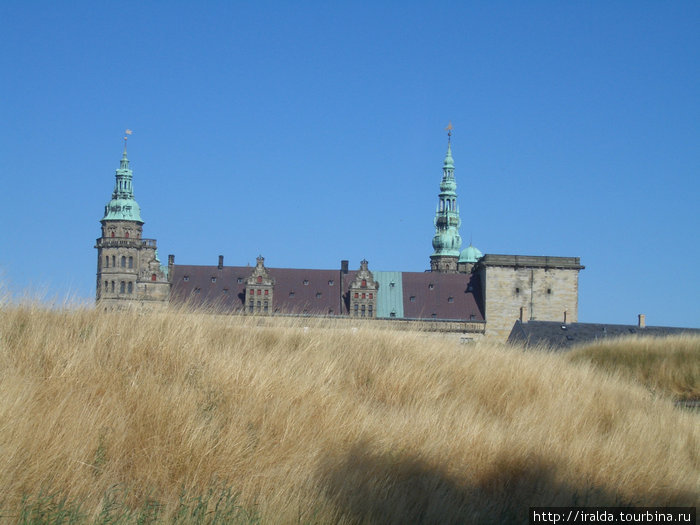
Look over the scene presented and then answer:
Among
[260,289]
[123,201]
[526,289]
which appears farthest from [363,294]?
[123,201]

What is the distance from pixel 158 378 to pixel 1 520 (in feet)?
9.21

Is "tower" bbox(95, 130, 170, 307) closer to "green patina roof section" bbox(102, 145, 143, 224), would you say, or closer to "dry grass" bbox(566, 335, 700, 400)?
"green patina roof section" bbox(102, 145, 143, 224)

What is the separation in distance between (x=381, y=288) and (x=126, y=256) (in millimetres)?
23666

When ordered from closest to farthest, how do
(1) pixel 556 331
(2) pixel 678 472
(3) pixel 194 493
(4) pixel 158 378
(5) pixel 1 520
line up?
(5) pixel 1 520, (3) pixel 194 493, (4) pixel 158 378, (2) pixel 678 472, (1) pixel 556 331

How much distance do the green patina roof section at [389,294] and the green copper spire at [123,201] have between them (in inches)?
960

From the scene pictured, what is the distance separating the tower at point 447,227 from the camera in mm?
101938

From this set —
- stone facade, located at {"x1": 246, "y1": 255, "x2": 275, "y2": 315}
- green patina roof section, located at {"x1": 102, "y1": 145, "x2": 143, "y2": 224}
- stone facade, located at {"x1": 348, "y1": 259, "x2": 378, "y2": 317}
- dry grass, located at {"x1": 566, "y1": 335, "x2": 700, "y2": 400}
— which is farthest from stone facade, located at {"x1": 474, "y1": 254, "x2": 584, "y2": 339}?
dry grass, located at {"x1": 566, "y1": 335, "x2": 700, "y2": 400}

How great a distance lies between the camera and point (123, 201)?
80.6 metres

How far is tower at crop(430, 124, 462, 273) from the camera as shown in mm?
101938

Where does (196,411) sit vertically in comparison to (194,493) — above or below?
above

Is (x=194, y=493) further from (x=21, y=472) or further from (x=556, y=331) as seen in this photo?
(x=556, y=331)

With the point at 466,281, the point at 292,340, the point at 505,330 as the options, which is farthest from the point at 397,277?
the point at 292,340

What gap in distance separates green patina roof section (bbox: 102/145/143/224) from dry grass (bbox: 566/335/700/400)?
6598 centimetres

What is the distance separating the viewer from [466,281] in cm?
7588
